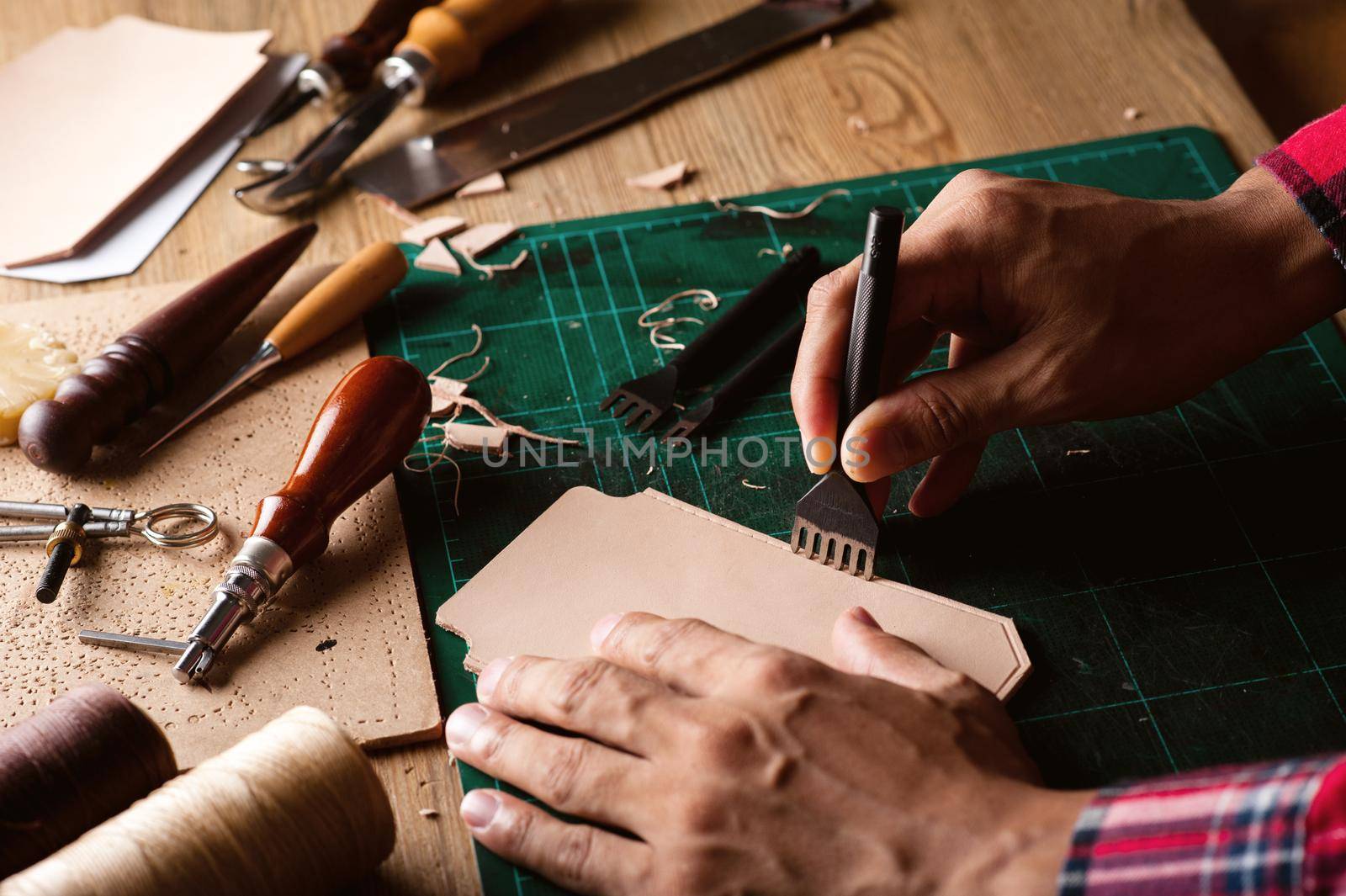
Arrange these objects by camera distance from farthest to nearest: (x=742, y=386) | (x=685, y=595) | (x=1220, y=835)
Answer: (x=742, y=386)
(x=685, y=595)
(x=1220, y=835)

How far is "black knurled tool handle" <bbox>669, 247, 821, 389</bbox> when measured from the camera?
1.61 metres

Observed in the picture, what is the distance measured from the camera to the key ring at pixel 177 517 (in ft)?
4.39

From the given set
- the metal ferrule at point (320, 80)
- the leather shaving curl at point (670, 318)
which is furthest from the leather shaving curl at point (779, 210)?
the metal ferrule at point (320, 80)

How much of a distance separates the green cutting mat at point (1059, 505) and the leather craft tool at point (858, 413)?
82 mm

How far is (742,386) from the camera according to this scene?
158 centimetres

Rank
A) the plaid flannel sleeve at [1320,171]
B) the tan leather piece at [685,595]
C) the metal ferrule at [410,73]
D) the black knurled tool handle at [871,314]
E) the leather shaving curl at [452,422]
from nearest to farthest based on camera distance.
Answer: the black knurled tool handle at [871,314]
the tan leather piece at [685,595]
the plaid flannel sleeve at [1320,171]
the leather shaving curl at [452,422]
the metal ferrule at [410,73]

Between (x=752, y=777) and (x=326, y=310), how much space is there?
3.14 feet

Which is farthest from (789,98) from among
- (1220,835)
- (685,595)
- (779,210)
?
(1220,835)

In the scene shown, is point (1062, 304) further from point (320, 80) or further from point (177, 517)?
point (320, 80)

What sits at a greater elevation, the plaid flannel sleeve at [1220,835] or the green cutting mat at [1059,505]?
the plaid flannel sleeve at [1220,835]

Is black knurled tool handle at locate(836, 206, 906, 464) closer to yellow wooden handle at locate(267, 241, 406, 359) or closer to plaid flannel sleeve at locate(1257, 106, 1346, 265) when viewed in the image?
plaid flannel sleeve at locate(1257, 106, 1346, 265)

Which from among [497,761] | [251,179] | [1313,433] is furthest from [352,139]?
[1313,433]

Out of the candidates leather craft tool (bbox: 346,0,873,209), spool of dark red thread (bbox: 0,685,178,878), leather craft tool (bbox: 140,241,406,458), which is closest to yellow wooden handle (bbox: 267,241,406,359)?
leather craft tool (bbox: 140,241,406,458)

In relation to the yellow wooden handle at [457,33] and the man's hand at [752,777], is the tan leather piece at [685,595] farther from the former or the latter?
the yellow wooden handle at [457,33]
